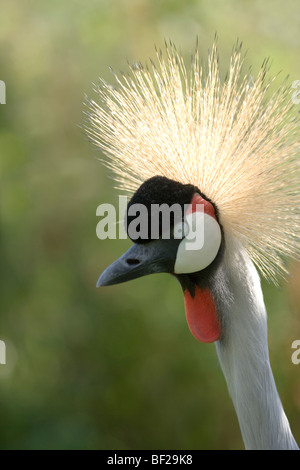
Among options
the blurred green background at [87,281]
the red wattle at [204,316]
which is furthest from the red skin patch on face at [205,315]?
the blurred green background at [87,281]

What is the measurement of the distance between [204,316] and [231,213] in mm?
208

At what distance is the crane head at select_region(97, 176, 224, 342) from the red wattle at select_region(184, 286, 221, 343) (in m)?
0.05

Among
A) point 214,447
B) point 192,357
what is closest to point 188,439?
point 214,447

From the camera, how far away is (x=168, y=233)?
44.9 inches

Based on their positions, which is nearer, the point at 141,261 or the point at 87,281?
the point at 141,261

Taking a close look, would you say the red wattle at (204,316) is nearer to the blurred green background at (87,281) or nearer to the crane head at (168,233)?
the crane head at (168,233)

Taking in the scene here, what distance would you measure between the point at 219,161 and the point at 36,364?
152cm

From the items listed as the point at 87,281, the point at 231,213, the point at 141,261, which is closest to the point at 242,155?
the point at 231,213

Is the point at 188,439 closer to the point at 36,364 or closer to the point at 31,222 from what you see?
the point at 36,364

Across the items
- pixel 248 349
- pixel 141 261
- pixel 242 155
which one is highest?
pixel 242 155

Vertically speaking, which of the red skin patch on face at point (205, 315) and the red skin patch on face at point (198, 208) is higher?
the red skin patch on face at point (198, 208)

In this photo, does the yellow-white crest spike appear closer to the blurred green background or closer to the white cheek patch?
the white cheek patch

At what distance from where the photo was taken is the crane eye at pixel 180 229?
1134 millimetres

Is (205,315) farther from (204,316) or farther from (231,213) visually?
(231,213)
